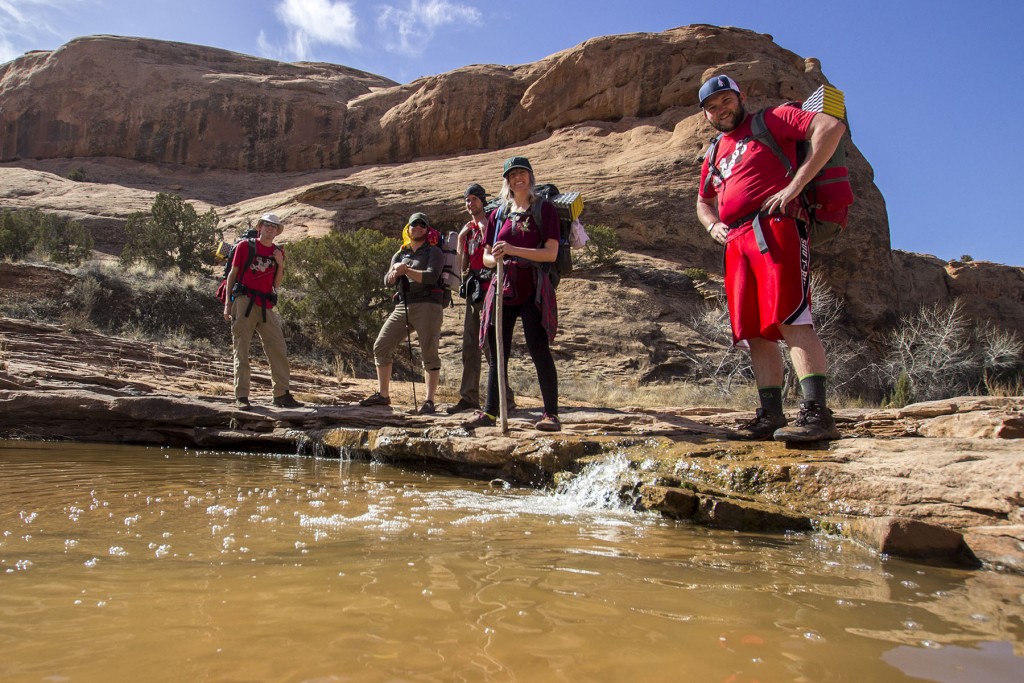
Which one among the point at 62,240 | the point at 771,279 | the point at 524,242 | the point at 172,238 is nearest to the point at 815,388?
the point at 771,279

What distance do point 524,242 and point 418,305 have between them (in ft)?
5.83

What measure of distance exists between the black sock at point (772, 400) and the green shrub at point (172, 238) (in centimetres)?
1792

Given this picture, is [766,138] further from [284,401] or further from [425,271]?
[284,401]

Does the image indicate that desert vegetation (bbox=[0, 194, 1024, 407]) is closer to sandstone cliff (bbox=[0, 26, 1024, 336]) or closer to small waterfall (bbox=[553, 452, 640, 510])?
sandstone cliff (bbox=[0, 26, 1024, 336])

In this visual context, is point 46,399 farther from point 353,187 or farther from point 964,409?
point 353,187

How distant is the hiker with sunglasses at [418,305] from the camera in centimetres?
600

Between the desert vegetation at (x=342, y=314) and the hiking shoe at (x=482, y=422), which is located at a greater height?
the desert vegetation at (x=342, y=314)

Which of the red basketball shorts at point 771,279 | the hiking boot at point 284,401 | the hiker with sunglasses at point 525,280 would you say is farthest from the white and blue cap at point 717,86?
the hiking boot at point 284,401

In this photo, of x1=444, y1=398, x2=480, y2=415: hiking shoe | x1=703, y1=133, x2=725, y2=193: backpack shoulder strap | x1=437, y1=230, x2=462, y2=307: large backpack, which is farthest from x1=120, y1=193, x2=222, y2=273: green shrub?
x1=703, y1=133, x2=725, y2=193: backpack shoulder strap

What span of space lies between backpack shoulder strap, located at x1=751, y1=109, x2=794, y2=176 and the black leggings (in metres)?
1.74

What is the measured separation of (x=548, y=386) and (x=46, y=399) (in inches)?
166

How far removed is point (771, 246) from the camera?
10.8 ft

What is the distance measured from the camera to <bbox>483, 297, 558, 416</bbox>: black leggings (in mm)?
4410

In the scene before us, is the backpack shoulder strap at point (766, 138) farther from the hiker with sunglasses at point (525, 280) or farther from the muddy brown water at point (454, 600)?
the muddy brown water at point (454, 600)
